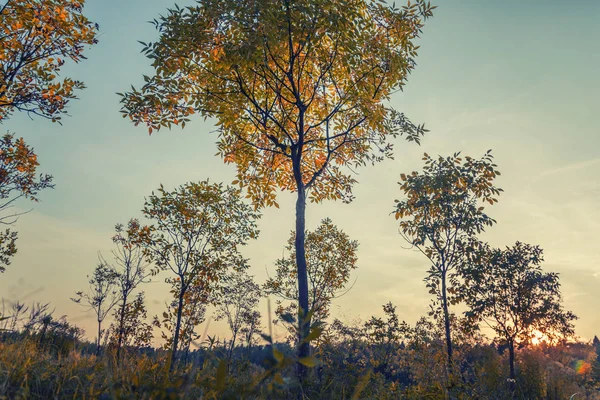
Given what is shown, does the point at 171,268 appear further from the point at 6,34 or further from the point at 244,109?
the point at 6,34

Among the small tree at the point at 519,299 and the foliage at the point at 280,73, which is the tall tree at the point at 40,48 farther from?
the small tree at the point at 519,299

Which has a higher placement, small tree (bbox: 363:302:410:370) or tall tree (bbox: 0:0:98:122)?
tall tree (bbox: 0:0:98:122)

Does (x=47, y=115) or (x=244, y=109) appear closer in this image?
(x=47, y=115)

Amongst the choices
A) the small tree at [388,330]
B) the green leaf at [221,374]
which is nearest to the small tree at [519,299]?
the small tree at [388,330]

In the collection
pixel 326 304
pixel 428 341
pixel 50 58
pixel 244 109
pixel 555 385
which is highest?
pixel 50 58

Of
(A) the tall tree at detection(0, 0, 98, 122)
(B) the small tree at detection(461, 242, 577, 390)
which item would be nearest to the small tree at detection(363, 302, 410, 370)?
(B) the small tree at detection(461, 242, 577, 390)

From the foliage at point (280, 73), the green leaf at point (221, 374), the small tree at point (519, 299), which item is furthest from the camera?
the small tree at point (519, 299)

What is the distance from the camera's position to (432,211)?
1259 centimetres

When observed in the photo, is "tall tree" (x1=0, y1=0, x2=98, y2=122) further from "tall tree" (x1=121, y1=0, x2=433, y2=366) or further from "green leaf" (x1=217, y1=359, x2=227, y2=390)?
"green leaf" (x1=217, y1=359, x2=227, y2=390)

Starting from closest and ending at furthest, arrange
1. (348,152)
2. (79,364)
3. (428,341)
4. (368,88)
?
(79,364) → (368,88) → (348,152) → (428,341)

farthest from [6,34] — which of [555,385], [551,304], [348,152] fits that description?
[555,385]

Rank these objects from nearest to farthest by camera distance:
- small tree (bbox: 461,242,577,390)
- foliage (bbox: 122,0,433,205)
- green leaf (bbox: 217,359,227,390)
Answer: green leaf (bbox: 217,359,227,390)
foliage (bbox: 122,0,433,205)
small tree (bbox: 461,242,577,390)

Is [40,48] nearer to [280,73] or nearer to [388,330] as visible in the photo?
[280,73]

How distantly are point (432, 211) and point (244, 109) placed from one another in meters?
7.45
